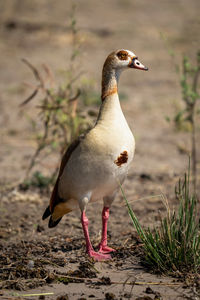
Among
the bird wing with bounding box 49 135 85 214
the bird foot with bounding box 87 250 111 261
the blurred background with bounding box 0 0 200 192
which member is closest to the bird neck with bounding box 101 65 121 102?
the bird wing with bounding box 49 135 85 214

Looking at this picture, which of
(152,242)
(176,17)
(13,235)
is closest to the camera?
(152,242)

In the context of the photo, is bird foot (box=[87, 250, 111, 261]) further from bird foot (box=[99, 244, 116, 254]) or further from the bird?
bird foot (box=[99, 244, 116, 254])

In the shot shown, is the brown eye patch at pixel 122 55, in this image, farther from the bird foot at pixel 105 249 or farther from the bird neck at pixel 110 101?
the bird foot at pixel 105 249

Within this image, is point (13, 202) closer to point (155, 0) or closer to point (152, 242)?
point (152, 242)

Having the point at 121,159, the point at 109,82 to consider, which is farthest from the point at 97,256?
the point at 109,82

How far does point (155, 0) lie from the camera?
21.6 m

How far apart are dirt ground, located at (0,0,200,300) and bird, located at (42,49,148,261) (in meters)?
0.42

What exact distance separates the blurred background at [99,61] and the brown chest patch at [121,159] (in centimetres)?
177

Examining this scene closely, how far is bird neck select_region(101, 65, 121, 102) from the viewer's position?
3.91 meters

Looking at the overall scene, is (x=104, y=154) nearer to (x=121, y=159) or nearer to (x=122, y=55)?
(x=121, y=159)

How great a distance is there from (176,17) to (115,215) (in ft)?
49.2

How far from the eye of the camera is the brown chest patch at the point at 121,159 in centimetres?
378

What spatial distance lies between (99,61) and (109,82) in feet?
34.6

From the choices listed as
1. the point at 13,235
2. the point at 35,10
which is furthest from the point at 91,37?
the point at 13,235
